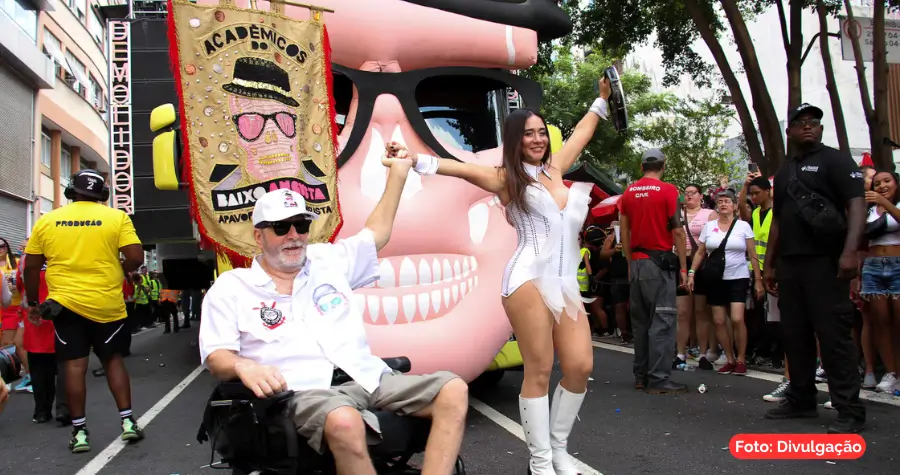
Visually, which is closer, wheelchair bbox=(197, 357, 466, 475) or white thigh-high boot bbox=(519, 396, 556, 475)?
wheelchair bbox=(197, 357, 466, 475)

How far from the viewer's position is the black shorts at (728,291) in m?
7.21

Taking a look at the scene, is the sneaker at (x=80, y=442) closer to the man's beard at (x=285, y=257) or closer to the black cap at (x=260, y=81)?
the black cap at (x=260, y=81)

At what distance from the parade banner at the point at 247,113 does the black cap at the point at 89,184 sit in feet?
2.78

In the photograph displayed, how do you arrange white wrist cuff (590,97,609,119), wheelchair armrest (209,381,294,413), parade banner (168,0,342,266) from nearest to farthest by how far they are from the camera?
wheelchair armrest (209,381,294,413), white wrist cuff (590,97,609,119), parade banner (168,0,342,266)

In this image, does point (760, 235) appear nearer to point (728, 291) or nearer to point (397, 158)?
point (728, 291)

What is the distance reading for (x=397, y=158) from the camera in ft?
11.4

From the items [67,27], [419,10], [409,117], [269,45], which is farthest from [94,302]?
[67,27]

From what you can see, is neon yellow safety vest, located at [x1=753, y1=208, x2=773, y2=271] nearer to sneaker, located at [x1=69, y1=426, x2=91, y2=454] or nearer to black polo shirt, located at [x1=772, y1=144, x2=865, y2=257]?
black polo shirt, located at [x1=772, y1=144, x2=865, y2=257]

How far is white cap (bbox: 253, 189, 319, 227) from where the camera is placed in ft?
9.82

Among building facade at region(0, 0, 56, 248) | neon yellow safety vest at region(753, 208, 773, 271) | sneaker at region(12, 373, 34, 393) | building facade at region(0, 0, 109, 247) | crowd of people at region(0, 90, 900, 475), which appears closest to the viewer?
crowd of people at region(0, 90, 900, 475)

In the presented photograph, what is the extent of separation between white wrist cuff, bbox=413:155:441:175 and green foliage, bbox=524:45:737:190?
858 inches

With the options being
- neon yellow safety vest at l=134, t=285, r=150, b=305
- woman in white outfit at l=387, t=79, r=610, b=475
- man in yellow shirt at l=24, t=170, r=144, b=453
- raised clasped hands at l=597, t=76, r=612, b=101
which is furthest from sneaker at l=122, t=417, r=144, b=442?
neon yellow safety vest at l=134, t=285, r=150, b=305

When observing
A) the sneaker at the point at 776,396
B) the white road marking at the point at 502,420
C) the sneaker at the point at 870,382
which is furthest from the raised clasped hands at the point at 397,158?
the sneaker at the point at 870,382

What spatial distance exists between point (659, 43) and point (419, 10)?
1105 cm
